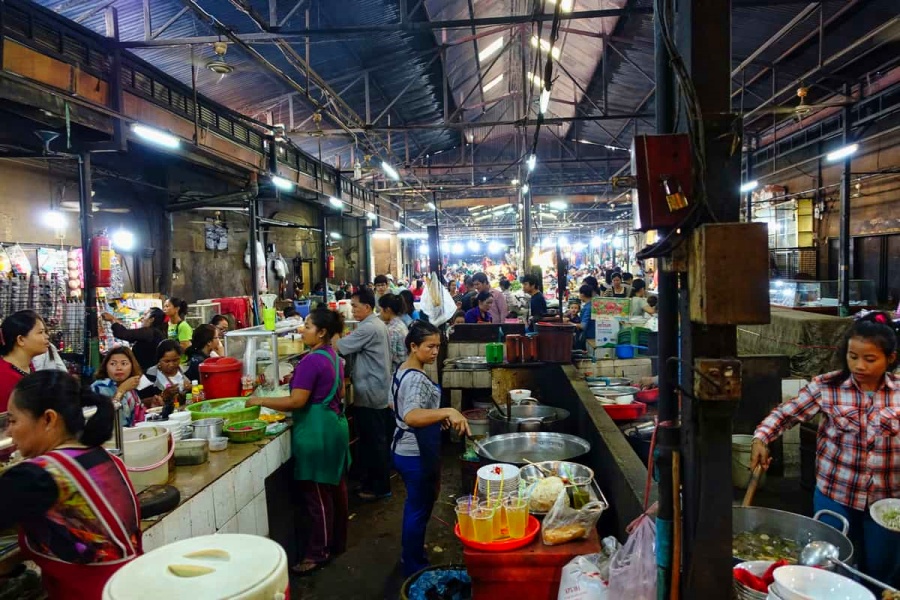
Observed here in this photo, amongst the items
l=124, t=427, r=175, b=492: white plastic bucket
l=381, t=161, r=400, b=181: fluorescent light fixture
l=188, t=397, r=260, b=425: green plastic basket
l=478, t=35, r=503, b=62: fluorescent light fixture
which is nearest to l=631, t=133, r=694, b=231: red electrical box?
l=124, t=427, r=175, b=492: white plastic bucket

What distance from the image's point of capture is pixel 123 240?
31.9 ft

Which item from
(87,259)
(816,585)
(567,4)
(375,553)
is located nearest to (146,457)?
(375,553)

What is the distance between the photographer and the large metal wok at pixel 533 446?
428cm

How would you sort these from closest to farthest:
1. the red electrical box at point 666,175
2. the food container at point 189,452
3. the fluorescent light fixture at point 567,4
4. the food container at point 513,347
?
the red electrical box at point 666,175, the food container at point 189,452, the food container at point 513,347, the fluorescent light fixture at point 567,4

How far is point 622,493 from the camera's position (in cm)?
351

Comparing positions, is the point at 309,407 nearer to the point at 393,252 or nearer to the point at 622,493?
the point at 622,493

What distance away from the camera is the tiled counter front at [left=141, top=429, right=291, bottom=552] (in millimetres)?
2902

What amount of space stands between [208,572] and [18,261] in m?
7.37

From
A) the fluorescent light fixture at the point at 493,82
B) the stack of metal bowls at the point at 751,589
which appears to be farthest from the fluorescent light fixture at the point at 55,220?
the fluorescent light fixture at the point at 493,82

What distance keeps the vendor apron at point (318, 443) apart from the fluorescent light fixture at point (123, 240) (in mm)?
7241

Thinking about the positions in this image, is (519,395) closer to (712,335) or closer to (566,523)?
(566,523)

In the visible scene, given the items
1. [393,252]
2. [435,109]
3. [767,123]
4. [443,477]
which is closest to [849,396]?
[443,477]

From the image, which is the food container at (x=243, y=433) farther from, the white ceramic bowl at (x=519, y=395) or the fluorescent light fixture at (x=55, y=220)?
the fluorescent light fixture at (x=55, y=220)

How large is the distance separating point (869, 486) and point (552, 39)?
379cm
